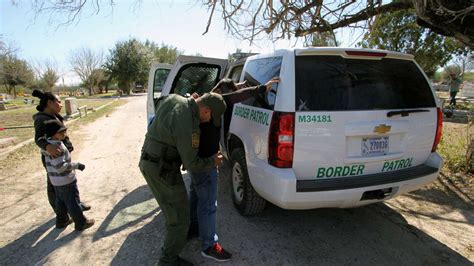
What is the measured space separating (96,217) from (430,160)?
4059mm

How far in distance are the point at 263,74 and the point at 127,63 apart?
134 feet

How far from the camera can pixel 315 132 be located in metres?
2.56

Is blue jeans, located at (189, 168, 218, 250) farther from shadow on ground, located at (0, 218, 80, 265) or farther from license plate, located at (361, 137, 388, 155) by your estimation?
shadow on ground, located at (0, 218, 80, 265)

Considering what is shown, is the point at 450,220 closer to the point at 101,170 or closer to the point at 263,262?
the point at 263,262

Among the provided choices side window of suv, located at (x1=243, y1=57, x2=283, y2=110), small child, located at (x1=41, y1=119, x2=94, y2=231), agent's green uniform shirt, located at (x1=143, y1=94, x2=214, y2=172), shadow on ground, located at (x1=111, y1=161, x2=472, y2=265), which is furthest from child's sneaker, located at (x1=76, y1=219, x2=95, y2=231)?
side window of suv, located at (x1=243, y1=57, x2=283, y2=110)

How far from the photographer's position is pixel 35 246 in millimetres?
3053

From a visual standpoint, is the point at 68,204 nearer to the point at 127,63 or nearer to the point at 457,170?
the point at 457,170

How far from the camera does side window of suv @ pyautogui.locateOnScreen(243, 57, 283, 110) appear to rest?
281cm

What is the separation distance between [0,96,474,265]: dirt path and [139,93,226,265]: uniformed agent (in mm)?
506

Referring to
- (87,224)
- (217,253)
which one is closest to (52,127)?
(87,224)

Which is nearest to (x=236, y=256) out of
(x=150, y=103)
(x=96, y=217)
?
(x=96, y=217)

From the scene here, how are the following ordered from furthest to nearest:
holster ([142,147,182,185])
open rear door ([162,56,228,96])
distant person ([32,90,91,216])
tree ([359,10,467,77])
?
tree ([359,10,467,77]), open rear door ([162,56,228,96]), distant person ([32,90,91,216]), holster ([142,147,182,185])

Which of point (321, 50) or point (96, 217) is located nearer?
point (321, 50)

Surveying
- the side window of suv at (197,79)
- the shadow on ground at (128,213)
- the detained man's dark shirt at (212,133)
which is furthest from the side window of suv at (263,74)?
the shadow on ground at (128,213)
